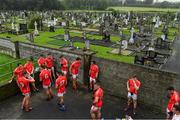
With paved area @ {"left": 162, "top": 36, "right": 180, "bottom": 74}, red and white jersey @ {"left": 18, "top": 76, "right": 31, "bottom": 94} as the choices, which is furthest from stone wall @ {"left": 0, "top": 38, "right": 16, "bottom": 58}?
paved area @ {"left": 162, "top": 36, "right": 180, "bottom": 74}

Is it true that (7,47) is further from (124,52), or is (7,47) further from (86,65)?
(124,52)

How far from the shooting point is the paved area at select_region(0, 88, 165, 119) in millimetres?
9391

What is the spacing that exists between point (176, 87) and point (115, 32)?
22.5 metres

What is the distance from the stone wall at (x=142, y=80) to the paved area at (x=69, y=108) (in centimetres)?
46

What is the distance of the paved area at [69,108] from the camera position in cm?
939

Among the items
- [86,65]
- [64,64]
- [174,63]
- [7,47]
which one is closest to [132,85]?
[86,65]

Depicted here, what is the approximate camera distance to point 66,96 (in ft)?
37.0

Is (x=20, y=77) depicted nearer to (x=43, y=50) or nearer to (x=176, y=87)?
(x=43, y=50)

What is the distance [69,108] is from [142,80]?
4.02 m

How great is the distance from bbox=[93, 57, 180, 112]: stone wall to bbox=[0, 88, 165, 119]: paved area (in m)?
0.46

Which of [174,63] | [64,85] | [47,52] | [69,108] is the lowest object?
[69,108]

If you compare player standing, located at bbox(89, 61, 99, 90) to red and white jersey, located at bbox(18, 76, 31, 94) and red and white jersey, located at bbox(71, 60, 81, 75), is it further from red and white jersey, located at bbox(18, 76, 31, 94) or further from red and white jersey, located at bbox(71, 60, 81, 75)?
red and white jersey, located at bbox(18, 76, 31, 94)

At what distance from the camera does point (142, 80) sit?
1020 centimetres

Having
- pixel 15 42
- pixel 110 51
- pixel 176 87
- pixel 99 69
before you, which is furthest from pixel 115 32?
pixel 176 87
